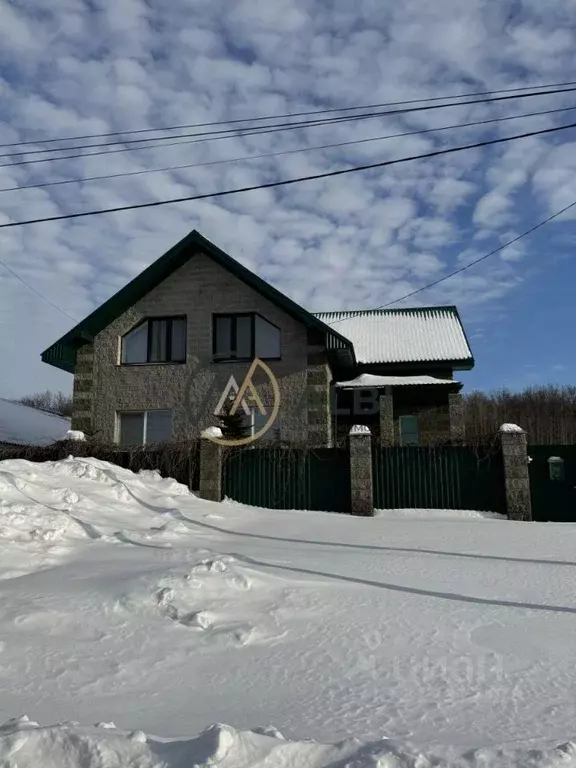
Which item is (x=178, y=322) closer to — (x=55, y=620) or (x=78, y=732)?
(x=55, y=620)

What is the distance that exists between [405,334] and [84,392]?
35.1 feet

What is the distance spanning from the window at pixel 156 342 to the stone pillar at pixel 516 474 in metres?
8.28

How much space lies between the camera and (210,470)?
13.0 meters

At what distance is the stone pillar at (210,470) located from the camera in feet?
42.4

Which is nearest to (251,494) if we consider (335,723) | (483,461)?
(483,461)

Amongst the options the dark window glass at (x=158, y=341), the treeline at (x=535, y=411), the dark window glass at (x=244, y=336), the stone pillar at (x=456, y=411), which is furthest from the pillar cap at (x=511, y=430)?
the treeline at (x=535, y=411)

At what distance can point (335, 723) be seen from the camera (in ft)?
11.1

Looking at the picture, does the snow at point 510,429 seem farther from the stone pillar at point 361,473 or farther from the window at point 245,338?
the window at point 245,338

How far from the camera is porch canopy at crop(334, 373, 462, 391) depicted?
1822 centimetres

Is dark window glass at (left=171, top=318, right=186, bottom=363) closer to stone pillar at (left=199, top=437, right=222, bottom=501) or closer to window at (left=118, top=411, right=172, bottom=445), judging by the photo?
window at (left=118, top=411, right=172, bottom=445)

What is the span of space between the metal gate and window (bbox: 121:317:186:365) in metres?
8.92

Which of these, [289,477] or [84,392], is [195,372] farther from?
[289,477]

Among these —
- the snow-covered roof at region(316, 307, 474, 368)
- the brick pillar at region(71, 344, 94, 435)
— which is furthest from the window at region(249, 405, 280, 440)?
the snow-covered roof at region(316, 307, 474, 368)

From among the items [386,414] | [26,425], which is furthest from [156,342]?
[26,425]
